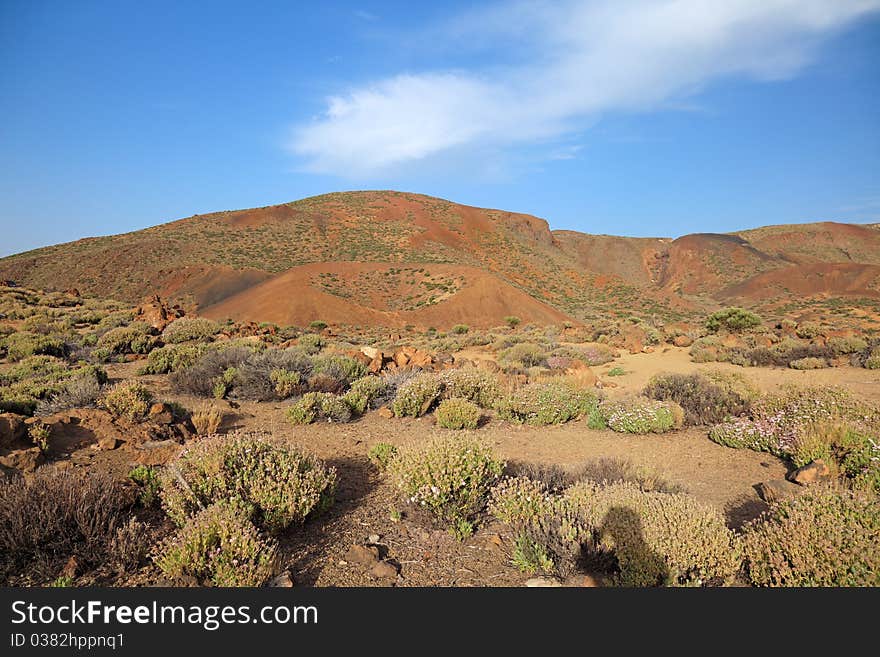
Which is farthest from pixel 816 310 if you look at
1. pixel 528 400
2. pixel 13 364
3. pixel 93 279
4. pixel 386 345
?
pixel 93 279

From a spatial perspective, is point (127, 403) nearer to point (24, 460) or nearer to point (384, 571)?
point (24, 460)

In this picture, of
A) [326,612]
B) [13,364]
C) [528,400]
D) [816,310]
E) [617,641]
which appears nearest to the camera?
[617,641]

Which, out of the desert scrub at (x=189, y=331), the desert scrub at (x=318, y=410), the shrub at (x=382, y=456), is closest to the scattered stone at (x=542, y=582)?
the shrub at (x=382, y=456)

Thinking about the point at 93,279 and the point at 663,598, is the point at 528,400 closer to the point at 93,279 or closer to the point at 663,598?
the point at 663,598

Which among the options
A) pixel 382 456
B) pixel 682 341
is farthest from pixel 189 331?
pixel 682 341

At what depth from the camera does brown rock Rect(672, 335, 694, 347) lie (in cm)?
2132

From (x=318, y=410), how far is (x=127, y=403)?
3.05m

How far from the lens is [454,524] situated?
4.47 m

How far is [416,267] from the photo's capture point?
45.0 meters

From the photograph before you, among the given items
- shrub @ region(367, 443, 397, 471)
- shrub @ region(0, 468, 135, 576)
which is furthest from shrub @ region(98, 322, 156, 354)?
shrub @ region(0, 468, 135, 576)

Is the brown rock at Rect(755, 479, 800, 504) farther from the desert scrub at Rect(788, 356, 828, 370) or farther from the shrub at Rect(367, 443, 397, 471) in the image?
A: the desert scrub at Rect(788, 356, 828, 370)

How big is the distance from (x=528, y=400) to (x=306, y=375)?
5305mm

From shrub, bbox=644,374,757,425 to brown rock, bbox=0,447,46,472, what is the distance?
376 inches

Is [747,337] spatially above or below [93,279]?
below
